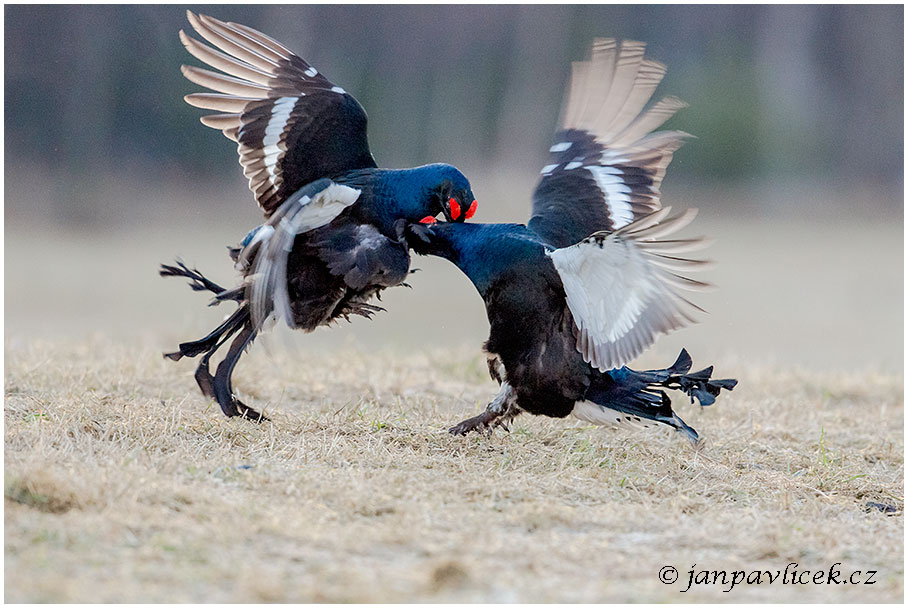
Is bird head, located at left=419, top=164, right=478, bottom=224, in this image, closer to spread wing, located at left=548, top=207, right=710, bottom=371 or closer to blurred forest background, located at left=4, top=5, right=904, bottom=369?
spread wing, located at left=548, top=207, right=710, bottom=371

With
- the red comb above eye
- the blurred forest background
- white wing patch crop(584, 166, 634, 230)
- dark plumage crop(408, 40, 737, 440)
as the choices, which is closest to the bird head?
the red comb above eye

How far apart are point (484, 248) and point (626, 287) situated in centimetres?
65

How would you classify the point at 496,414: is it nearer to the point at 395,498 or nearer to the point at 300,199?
the point at 395,498

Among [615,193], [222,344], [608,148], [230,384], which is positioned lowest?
[230,384]

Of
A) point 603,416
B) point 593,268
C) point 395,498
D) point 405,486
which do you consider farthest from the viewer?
point 603,416

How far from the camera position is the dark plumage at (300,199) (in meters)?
4.38

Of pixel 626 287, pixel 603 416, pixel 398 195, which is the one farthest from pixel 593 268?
pixel 398 195

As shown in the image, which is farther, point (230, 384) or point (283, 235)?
point (230, 384)

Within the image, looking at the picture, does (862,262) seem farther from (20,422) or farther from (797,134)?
(20,422)

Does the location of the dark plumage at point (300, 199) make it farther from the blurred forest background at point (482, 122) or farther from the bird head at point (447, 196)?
the blurred forest background at point (482, 122)

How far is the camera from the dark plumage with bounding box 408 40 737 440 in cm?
394

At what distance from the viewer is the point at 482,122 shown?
→ 19781 millimetres

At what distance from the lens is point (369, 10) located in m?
20.7

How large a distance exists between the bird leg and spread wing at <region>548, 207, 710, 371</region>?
384 millimetres
